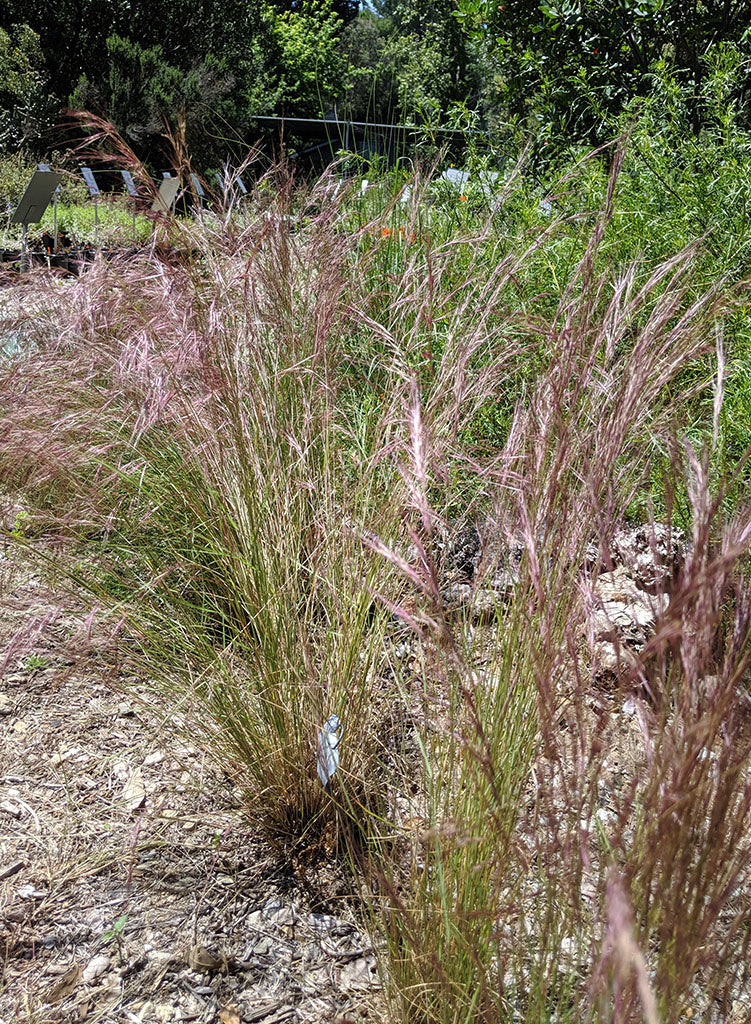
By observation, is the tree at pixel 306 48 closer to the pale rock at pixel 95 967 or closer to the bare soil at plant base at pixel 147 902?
the bare soil at plant base at pixel 147 902

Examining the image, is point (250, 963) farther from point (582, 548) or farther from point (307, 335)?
point (307, 335)

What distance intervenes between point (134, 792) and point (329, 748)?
687mm

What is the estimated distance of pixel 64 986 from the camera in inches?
57.9

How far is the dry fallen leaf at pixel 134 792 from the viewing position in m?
1.88

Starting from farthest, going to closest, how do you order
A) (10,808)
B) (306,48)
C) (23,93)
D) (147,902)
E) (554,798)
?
(306,48) → (23,93) → (10,808) → (147,902) → (554,798)

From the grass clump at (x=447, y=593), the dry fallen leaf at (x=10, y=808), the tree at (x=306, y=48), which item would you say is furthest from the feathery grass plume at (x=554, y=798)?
the tree at (x=306, y=48)

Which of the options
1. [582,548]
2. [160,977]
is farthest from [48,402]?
[582,548]

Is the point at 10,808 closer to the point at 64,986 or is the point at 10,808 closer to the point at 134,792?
the point at 134,792

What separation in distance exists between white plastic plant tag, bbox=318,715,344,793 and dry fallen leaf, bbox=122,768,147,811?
2.03 feet

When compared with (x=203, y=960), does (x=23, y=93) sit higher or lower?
higher

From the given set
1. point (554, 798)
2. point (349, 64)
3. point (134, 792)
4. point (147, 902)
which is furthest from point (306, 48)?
point (554, 798)

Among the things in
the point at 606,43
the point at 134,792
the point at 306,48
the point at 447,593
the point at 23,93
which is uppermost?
the point at 306,48

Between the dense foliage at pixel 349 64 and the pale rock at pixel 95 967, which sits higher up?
the dense foliage at pixel 349 64

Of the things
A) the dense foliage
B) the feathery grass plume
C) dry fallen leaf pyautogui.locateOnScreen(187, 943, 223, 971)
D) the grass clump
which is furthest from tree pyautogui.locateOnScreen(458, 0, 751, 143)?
dry fallen leaf pyautogui.locateOnScreen(187, 943, 223, 971)
